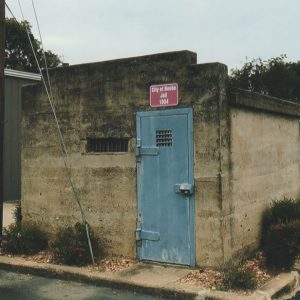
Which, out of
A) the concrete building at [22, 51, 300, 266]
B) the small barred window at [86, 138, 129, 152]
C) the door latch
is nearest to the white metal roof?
the concrete building at [22, 51, 300, 266]

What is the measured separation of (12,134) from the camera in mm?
18359

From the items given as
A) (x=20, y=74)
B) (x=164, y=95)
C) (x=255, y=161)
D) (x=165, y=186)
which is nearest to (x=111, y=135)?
(x=164, y=95)

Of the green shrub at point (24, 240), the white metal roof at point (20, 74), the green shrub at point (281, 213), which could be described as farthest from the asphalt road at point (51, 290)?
the white metal roof at point (20, 74)

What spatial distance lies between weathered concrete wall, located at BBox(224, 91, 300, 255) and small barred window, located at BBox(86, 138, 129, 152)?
186 centimetres

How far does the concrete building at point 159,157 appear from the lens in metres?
6.93

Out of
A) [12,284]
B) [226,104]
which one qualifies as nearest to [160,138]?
[226,104]

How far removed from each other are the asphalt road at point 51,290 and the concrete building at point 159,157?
1.10 meters

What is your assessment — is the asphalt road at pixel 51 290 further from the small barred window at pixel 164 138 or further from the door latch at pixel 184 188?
the small barred window at pixel 164 138

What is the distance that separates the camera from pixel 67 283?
6.98 meters

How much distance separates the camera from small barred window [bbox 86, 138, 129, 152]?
25.6 feet

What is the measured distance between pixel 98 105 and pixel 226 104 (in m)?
2.33

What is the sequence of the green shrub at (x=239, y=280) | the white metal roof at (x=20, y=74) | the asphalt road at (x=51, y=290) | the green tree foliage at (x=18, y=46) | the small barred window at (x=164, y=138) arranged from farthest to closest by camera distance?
the green tree foliage at (x=18, y=46) < the white metal roof at (x=20, y=74) < the small barred window at (x=164, y=138) < the asphalt road at (x=51, y=290) < the green shrub at (x=239, y=280)

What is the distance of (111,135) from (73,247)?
1.95m

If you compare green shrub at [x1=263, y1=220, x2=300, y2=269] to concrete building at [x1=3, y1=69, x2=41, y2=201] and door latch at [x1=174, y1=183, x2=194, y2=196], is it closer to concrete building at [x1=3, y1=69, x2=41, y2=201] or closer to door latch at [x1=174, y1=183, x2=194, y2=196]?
door latch at [x1=174, y1=183, x2=194, y2=196]
